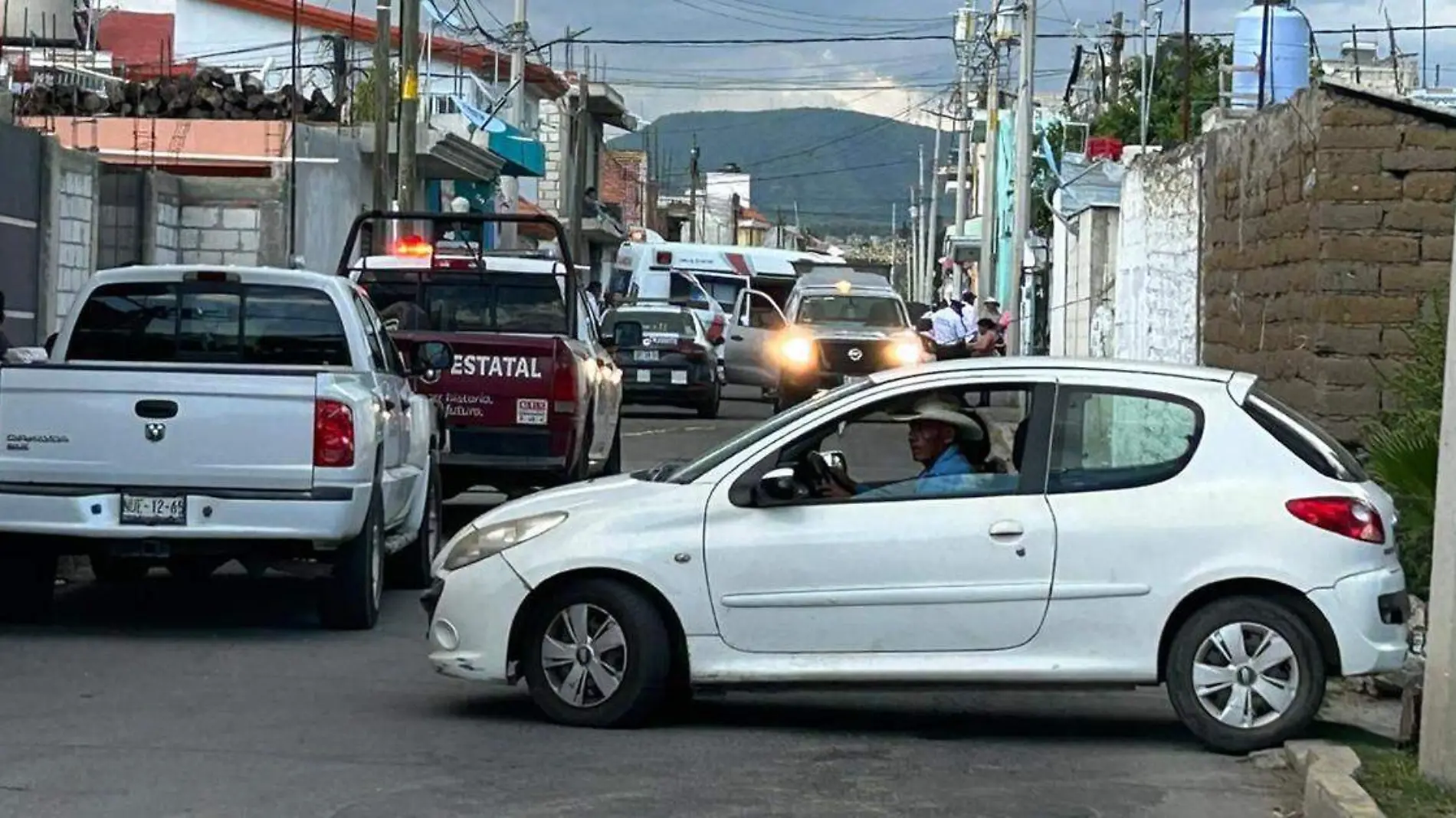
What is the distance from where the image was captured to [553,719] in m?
9.30

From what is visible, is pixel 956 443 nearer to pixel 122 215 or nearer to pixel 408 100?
pixel 122 215

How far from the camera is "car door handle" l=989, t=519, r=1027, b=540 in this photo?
9008 mm

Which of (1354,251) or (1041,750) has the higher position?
(1354,251)

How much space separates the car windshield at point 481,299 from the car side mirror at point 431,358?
155 inches

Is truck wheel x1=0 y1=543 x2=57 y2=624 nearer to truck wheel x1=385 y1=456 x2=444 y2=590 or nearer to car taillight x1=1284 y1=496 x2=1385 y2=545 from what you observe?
truck wheel x1=385 y1=456 x2=444 y2=590

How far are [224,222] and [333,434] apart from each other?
62.0 feet

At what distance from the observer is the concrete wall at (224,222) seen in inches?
1145

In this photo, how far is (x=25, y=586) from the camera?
11906mm

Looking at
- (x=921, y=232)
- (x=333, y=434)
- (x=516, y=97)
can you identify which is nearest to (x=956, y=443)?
(x=333, y=434)

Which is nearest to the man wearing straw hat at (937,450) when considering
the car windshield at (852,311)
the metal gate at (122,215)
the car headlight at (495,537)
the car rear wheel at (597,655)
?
the car rear wheel at (597,655)

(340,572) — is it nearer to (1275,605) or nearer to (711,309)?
(1275,605)

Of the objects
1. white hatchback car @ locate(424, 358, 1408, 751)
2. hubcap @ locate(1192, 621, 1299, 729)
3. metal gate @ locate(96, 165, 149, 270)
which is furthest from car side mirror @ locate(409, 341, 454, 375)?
metal gate @ locate(96, 165, 149, 270)

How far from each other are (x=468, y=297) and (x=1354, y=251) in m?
7.30

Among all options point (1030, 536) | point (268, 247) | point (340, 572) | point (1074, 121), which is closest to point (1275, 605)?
point (1030, 536)
